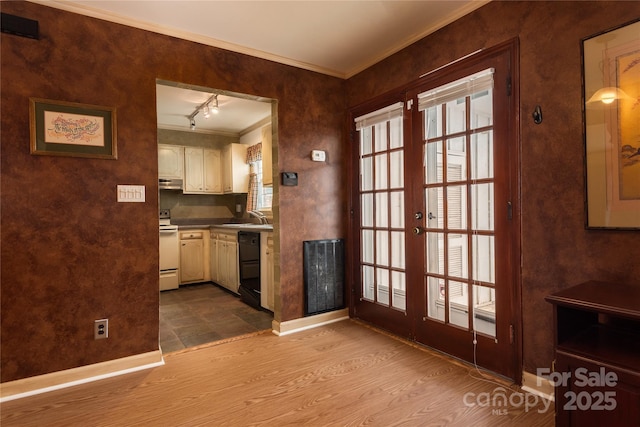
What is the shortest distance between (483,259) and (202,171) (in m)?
4.88

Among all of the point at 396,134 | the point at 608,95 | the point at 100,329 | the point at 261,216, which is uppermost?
the point at 396,134

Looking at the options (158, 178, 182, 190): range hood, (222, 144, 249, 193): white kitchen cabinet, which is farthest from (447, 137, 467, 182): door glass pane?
(158, 178, 182, 190): range hood

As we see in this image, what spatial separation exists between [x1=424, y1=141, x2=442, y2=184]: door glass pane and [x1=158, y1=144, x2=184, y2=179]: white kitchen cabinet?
4.36 meters

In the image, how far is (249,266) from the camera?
4184 mm

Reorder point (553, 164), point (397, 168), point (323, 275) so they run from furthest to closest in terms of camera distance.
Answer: point (323, 275), point (397, 168), point (553, 164)

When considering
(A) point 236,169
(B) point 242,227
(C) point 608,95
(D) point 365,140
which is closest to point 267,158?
(B) point 242,227

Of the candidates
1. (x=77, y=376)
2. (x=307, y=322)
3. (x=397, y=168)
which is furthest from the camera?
(x=307, y=322)

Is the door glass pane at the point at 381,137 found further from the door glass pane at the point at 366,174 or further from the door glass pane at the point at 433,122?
the door glass pane at the point at 433,122

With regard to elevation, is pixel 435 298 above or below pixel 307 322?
above

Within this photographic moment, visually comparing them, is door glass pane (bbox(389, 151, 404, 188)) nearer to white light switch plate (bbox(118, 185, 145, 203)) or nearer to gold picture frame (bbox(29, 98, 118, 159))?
white light switch plate (bbox(118, 185, 145, 203))

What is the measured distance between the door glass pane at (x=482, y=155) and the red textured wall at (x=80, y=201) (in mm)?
2116

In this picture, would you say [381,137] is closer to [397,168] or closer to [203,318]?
[397,168]

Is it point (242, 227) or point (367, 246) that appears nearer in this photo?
point (367, 246)

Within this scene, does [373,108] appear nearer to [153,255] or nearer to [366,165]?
[366,165]
